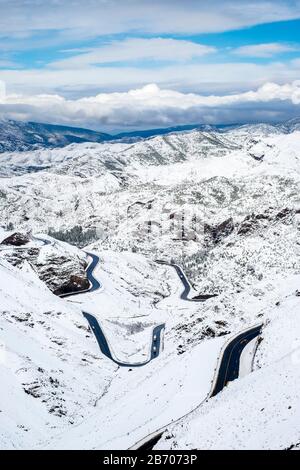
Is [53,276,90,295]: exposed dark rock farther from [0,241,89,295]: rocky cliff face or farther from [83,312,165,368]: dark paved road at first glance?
[83,312,165,368]: dark paved road

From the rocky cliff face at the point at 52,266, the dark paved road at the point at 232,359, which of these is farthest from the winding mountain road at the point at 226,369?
the rocky cliff face at the point at 52,266

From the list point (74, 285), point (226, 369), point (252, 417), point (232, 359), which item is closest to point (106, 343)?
point (232, 359)

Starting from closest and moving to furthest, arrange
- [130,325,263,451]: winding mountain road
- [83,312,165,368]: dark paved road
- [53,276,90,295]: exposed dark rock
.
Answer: [130,325,263,451]: winding mountain road → [83,312,165,368]: dark paved road → [53,276,90,295]: exposed dark rock

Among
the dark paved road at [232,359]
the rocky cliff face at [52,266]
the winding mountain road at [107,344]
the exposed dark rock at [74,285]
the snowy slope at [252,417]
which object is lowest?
the winding mountain road at [107,344]

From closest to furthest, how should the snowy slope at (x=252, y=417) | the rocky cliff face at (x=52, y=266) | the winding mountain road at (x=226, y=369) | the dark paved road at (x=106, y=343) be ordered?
the snowy slope at (x=252, y=417) < the winding mountain road at (x=226, y=369) < the dark paved road at (x=106, y=343) < the rocky cliff face at (x=52, y=266)

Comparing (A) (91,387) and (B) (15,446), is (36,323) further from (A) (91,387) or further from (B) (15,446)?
(B) (15,446)

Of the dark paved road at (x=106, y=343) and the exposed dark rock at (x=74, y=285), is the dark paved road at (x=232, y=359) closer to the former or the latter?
the dark paved road at (x=106, y=343)

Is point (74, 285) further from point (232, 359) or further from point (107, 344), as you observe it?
point (232, 359)

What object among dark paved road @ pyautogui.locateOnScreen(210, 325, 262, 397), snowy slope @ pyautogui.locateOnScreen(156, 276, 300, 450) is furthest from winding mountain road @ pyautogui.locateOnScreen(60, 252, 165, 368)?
snowy slope @ pyautogui.locateOnScreen(156, 276, 300, 450)

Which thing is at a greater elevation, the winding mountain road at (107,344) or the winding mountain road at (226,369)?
the winding mountain road at (226,369)
